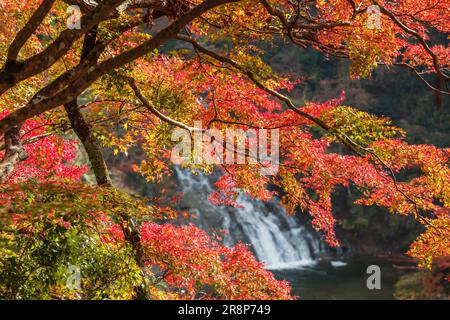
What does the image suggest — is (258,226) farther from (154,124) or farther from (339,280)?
(154,124)

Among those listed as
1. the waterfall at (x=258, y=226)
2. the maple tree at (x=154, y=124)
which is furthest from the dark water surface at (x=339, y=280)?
the maple tree at (x=154, y=124)

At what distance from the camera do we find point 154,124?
773 cm

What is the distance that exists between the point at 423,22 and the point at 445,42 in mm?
20504

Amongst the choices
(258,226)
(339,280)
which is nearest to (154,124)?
(339,280)

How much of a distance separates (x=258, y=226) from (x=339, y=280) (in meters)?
4.55

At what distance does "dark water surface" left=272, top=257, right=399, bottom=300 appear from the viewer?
15656 mm

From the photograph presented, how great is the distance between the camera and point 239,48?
6.59 metres

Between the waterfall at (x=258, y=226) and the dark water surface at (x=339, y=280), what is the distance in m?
1.09

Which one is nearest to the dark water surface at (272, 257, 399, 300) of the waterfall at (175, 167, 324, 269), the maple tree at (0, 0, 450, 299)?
the waterfall at (175, 167, 324, 269)

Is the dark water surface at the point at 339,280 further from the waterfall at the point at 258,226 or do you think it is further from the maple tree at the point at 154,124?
the maple tree at the point at 154,124

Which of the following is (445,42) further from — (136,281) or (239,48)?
(136,281)

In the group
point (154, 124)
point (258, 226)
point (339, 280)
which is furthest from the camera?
point (258, 226)

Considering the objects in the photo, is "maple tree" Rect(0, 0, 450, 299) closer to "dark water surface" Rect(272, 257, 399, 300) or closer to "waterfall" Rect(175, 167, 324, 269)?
"dark water surface" Rect(272, 257, 399, 300)
